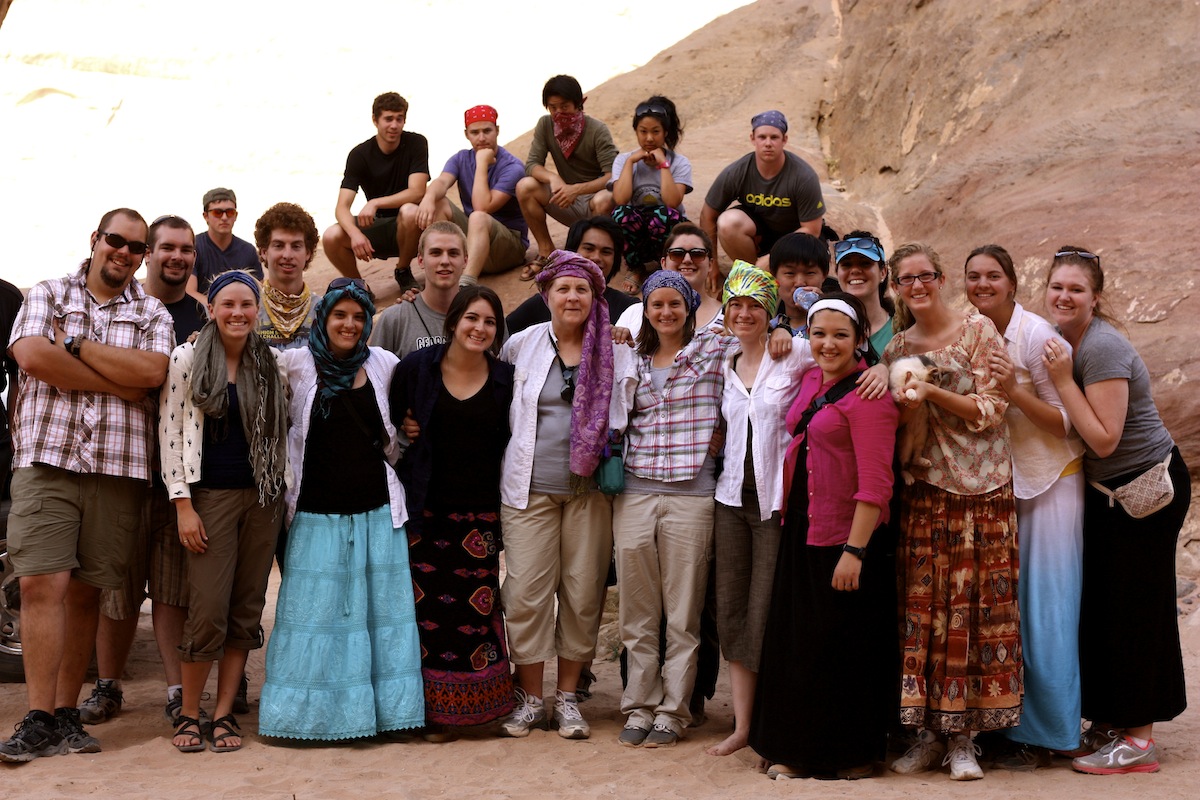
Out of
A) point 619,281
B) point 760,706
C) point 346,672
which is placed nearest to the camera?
point 760,706

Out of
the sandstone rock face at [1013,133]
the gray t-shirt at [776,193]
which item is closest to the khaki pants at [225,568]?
the gray t-shirt at [776,193]

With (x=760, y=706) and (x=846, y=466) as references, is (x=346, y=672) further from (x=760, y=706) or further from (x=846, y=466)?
(x=846, y=466)

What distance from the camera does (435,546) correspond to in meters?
5.11

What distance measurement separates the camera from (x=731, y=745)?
16.2 ft

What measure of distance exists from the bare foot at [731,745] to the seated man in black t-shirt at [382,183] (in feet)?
12.9

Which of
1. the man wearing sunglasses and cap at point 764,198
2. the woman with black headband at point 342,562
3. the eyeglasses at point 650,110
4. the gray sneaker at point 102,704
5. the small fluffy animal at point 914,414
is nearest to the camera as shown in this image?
the small fluffy animal at point 914,414

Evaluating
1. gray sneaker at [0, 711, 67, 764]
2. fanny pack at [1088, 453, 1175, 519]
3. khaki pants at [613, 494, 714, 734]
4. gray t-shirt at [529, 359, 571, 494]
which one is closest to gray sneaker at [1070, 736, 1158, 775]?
fanny pack at [1088, 453, 1175, 519]

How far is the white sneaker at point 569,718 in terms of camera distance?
5172 millimetres

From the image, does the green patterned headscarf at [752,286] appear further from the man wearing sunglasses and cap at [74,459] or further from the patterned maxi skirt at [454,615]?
the man wearing sunglasses and cap at [74,459]

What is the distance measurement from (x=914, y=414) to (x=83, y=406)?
10.2 ft

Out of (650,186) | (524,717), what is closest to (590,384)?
(524,717)

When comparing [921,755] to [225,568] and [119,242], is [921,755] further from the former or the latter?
[119,242]

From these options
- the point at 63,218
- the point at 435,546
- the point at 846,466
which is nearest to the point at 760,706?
the point at 846,466

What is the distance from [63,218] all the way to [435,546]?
25.8 m
